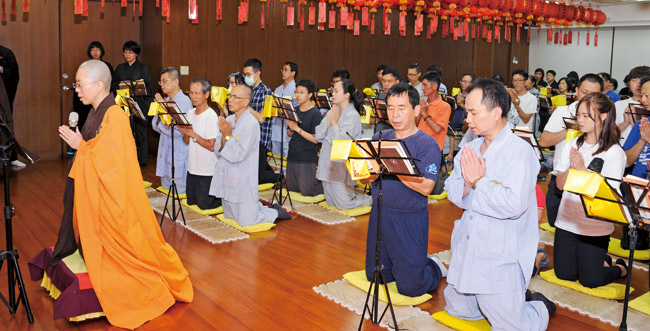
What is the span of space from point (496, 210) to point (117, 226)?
218 centimetres

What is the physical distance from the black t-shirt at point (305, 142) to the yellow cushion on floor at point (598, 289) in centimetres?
323

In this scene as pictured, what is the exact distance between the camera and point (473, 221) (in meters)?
3.20

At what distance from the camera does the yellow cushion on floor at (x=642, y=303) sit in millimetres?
4055

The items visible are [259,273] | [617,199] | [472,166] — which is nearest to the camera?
[617,199]

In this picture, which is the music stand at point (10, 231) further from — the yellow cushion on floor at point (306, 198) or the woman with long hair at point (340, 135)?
the yellow cushion on floor at point (306, 198)

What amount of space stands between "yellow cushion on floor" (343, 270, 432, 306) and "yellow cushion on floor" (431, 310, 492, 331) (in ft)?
0.87

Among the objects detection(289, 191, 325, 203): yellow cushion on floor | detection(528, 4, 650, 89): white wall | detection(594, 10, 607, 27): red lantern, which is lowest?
detection(289, 191, 325, 203): yellow cushion on floor

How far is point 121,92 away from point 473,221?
5160 millimetres

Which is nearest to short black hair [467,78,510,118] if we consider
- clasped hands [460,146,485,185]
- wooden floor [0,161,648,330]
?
clasped hands [460,146,485,185]

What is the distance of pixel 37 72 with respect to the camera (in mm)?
9031

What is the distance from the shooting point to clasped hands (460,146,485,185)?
118 inches

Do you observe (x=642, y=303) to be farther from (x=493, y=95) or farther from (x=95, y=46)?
(x=95, y=46)

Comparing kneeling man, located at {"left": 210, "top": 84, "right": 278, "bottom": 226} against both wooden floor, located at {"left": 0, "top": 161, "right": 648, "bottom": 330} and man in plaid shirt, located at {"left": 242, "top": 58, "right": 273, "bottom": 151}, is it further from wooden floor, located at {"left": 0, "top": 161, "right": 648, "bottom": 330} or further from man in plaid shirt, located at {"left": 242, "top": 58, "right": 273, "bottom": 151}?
man in plaid shirt, located at {"left": 242, "top": 58, "right": 273, "bottom": 151}

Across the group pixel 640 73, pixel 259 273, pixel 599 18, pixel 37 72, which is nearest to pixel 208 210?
pixel 259 273
